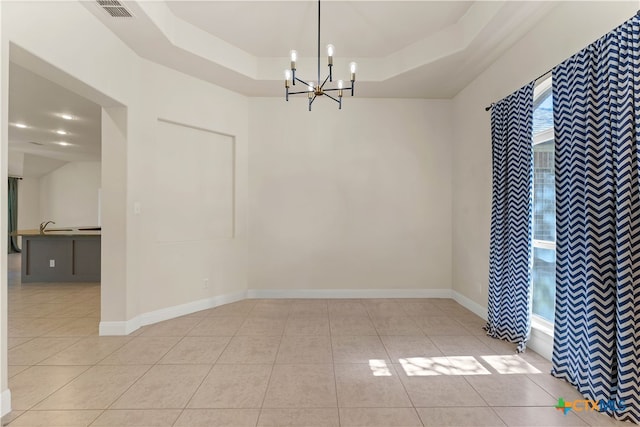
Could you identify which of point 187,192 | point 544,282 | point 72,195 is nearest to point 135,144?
point 187,192

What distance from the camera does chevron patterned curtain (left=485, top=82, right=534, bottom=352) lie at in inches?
119

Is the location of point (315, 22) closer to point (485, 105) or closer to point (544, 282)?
point (485, 105)

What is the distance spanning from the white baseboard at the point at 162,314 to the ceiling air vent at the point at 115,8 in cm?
298

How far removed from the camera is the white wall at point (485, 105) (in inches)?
96.7

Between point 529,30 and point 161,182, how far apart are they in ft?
13.8

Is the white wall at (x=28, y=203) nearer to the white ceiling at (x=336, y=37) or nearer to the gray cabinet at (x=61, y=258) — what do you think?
the gray cabinet at (x=61, y=258)

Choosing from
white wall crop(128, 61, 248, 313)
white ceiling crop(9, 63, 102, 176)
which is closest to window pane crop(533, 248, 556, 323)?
white wall crop(128, 61, 248, 313)

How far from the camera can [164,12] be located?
10.6 feet

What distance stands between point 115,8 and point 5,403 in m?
3.05

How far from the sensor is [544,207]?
3.07 m

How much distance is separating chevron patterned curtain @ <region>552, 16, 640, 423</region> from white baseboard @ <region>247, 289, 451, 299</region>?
93.9 inches

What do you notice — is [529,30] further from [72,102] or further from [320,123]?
[72,102]

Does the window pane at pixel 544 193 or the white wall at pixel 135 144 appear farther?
the window pane at pixel 544 193

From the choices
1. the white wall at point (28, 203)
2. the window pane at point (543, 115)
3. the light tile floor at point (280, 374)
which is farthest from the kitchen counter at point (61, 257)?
the window pane at point (543, 115)
